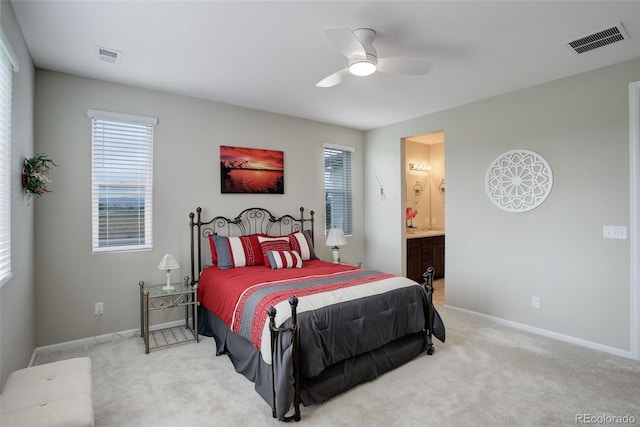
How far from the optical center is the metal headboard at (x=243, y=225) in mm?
4141

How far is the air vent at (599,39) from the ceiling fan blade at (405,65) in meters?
1.31

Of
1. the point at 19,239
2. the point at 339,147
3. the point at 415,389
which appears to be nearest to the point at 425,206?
the point at 339,147

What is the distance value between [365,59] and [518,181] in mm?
2563

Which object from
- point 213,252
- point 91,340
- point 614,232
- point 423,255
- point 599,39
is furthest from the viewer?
point 423,255

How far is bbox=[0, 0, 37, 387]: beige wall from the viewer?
88.1 inches

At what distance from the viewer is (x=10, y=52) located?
2.21 m

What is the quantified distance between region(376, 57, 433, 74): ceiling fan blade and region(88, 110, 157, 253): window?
2.67 m

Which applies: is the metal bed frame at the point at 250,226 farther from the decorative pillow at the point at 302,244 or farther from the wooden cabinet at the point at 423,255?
the wooden cabinet at the point at 423,255

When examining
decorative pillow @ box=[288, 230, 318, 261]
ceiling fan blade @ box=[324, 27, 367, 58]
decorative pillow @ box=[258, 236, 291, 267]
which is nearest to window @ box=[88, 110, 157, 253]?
decorative pillow @ box=[258, 236, 291, 267]

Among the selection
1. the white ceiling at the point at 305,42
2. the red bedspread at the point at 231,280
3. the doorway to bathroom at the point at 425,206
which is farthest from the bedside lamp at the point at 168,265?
the doorway to bathroom at the point at 425,206

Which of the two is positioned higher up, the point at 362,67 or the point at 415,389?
the point at 362,67

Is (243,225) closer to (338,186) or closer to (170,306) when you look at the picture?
(170,306)

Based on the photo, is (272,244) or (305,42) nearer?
(305,42)

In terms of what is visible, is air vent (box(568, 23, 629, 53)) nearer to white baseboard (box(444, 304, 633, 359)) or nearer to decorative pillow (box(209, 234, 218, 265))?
white baseboard (box(444, 304, 633, 359))
